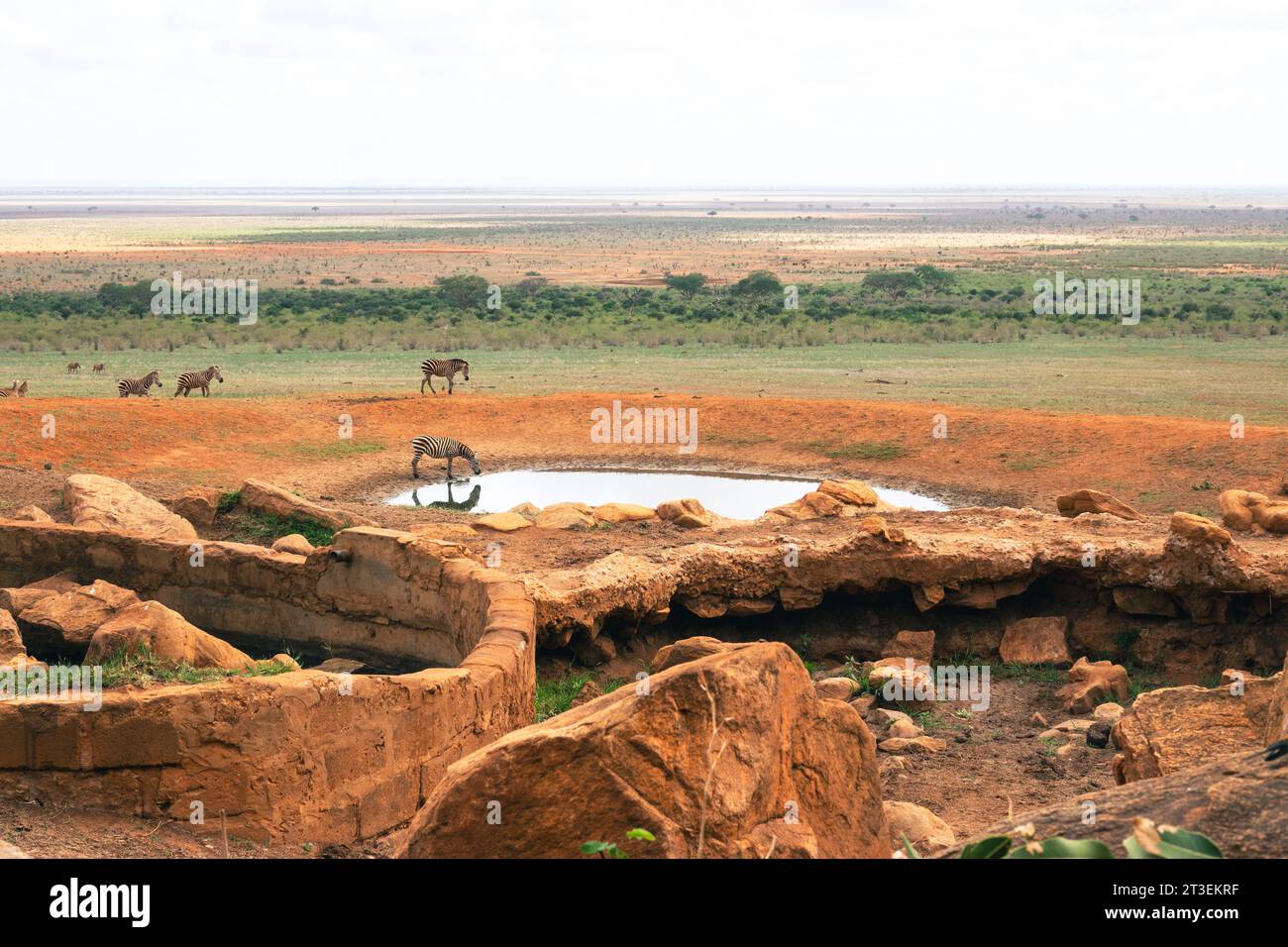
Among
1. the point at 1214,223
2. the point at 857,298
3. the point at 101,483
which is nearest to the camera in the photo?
the point at 101,483

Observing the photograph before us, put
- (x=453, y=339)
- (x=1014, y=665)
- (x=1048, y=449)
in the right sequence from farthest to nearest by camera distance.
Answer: (x=453, y=339)
(x=1048, y=449)
(x=1014, y=665)

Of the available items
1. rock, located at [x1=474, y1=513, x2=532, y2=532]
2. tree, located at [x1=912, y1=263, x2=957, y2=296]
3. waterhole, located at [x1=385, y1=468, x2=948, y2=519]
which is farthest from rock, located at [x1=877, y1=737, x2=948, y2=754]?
tree, located at [x1=912, y1=263, x2=957, y2=296]

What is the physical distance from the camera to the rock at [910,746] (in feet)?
34.8

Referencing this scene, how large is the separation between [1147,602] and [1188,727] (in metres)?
5.23

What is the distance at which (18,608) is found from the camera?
38.8 ft

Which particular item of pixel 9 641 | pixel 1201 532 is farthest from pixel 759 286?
pixel 9 641

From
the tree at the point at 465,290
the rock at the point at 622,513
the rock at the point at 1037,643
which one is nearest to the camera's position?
the rock at the point at 1037,643

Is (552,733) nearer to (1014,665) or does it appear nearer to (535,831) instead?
(535,831)

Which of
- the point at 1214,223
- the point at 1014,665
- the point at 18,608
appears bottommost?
the point at 1014,665

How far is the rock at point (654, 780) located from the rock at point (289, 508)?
11138mm

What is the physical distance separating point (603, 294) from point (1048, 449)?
121ft

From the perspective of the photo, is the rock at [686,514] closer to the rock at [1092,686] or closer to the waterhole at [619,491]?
the waterhole at [619,491]

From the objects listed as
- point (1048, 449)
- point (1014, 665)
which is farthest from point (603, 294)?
point (1014, 665)

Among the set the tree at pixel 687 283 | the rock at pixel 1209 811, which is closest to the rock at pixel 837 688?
the rock at pixel 1209 811
